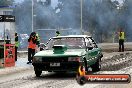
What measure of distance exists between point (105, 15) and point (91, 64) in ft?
136

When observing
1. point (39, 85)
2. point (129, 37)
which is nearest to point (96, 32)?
point (129, 37)

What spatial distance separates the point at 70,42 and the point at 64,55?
1.37 meters

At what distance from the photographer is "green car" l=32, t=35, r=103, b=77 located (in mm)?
13945

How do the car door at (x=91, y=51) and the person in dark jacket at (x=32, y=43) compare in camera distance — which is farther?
the person in dark jacket at (x=32, y=43)

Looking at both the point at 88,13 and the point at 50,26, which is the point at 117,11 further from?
the point at 50,26

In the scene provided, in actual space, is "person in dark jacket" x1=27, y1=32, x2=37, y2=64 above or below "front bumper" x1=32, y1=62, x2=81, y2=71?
above

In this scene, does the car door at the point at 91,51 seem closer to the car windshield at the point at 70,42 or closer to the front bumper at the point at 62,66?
the car windshield at the point at 70,42

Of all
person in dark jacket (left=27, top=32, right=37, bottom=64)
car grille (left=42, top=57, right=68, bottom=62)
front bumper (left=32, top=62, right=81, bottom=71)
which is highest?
person in dark jacket (left=27, top=32, right=37, bottom=64)

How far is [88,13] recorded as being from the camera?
2304 inches

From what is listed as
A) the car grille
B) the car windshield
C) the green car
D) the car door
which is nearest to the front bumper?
the green car

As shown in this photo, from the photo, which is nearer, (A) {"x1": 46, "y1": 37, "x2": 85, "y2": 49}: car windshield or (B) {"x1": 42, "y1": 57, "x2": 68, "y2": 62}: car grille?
(B) {"x1": 42, "y1": 57, "x2": 68, "y2": 62}: car grille

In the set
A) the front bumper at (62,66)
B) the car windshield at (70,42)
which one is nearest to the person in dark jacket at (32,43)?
the car windshield at (70,42)

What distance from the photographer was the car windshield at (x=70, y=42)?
15031 millimetres

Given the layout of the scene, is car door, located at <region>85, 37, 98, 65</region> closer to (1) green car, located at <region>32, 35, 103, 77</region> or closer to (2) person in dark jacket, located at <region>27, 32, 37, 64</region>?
(1) green car, located at <region>32, 35, 103, 77</region>
